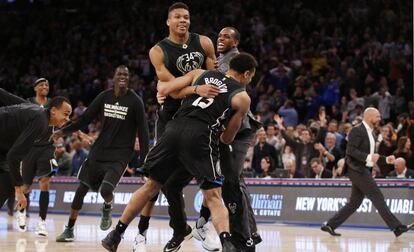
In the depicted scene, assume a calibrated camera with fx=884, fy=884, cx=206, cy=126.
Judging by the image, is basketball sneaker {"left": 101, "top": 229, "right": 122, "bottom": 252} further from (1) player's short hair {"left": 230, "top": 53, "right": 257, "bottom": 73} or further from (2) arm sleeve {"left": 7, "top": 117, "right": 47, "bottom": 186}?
(1) player's short hair {"left": 230, "top": 53, "right": 257, "bottom": 73}

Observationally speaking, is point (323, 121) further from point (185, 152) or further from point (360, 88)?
point (185, 152)

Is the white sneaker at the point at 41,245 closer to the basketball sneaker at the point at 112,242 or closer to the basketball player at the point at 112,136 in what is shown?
the basketball player at the point at 112,136

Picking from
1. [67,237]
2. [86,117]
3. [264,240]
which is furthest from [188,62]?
[264,240]

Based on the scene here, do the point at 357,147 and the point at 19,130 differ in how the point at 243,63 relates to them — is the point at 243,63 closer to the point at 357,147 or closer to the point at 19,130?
the point at 19,130

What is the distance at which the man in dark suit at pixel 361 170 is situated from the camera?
46.4ft

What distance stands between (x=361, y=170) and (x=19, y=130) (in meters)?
5.94

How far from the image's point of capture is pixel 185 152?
8891mm

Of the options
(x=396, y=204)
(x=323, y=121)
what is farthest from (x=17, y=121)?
(x=323, y=121)

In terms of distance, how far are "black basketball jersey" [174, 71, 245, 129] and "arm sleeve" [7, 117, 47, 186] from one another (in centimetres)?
215

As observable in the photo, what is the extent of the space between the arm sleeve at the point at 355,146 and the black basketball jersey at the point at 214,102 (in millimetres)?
5534

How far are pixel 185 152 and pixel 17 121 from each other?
9.15 feet

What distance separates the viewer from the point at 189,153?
8.88 meters

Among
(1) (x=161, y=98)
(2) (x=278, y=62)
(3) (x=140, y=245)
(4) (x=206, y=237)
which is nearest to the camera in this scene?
(3) (x=140, y=245)

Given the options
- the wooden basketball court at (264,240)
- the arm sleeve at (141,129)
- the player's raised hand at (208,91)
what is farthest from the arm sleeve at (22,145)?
the player's raised hand at (208,91)
